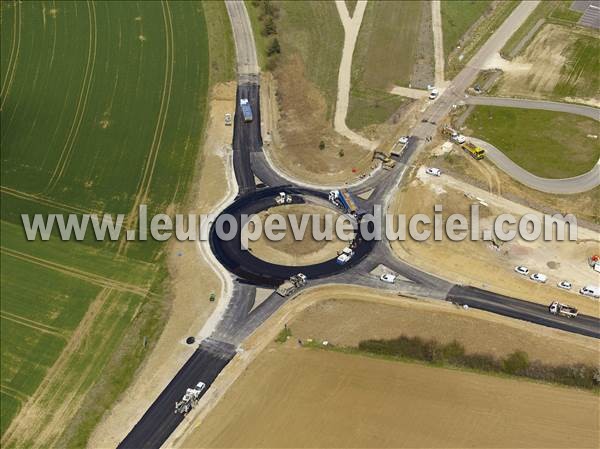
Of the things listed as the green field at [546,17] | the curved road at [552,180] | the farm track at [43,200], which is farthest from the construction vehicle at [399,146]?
the farm track at [43,200]

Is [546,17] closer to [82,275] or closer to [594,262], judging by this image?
[594,262]

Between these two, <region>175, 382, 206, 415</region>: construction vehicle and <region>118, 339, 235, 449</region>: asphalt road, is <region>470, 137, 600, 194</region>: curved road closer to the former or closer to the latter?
<region>118, 339, 235, 449</region>: asphalt road

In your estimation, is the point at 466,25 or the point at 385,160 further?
the point at 466,25

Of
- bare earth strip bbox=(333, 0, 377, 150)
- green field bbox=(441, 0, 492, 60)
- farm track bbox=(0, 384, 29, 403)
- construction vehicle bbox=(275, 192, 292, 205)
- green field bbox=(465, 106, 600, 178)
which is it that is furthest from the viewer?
green field bbox=(441, 0, 492, 60)

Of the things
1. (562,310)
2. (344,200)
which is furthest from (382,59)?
(562,310)

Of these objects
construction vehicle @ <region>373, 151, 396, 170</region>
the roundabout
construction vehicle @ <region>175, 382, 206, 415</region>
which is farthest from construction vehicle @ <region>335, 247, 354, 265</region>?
construction vehicle @ <region>175, 382, 206, 415</region>

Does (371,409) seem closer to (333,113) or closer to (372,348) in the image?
(372,348)

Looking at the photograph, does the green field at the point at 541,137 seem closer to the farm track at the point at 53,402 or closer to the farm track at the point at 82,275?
the farm track at the point at 82,275
